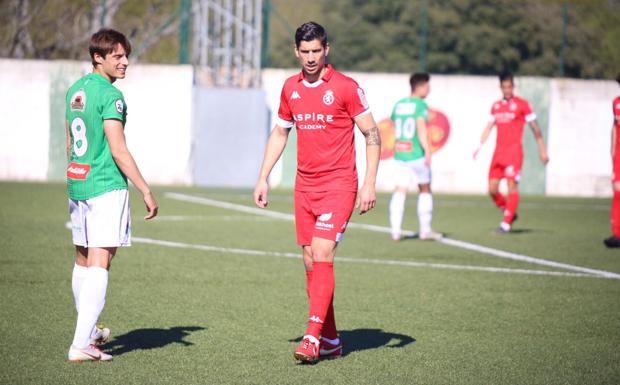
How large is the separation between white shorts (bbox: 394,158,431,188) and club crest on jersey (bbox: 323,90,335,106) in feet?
23.6

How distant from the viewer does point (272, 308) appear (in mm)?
8320

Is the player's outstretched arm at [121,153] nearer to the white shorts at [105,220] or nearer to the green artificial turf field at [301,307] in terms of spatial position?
the white shorts at [105,220]

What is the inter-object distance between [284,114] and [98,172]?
134 centimetres

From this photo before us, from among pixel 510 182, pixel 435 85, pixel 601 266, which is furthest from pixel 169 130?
pixel 601 266

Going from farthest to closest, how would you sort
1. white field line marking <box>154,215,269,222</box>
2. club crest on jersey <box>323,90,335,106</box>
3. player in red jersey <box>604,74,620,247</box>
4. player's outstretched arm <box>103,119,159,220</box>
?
white field line marking <box>154,215,269,222</box>
player in red jersey <box>604,74,620,247</box>
club crest on jersey <box>323,90,335,106</box>
player's outstretched arm <box>103,119,159,220</box>

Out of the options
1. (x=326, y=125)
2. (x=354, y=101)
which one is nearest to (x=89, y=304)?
(x=326, y=125)

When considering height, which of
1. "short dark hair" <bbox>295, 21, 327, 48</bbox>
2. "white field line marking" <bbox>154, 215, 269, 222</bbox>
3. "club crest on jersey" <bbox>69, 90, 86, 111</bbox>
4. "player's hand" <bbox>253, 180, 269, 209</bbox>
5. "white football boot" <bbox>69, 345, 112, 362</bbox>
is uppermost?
"short dark hair" <bbox>295, 21, 327, 48</bbox>

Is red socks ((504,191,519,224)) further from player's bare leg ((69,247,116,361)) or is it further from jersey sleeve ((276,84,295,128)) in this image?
player's bare leg ((69,247,116,361))

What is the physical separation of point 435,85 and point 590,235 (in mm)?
8989

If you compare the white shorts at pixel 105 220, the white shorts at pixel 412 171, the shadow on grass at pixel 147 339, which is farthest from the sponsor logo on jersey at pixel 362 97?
the white shorts at pixel 412 171

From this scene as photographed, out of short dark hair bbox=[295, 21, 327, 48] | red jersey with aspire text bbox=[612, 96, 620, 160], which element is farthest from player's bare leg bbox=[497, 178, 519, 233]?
short dark hair bbox=[295, 21, 327, 48]

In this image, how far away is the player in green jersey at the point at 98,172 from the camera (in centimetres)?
607

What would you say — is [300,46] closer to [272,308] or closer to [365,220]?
[272,308]

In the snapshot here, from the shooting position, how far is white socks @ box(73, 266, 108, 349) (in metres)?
6.11
